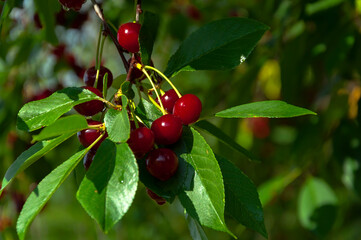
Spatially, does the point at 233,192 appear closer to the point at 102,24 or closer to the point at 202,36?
→ the point at 202,36

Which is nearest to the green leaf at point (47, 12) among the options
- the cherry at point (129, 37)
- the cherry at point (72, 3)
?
the cherry at point (72, 3)

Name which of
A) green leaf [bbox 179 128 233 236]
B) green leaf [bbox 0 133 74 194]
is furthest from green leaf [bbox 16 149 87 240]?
green leaf [bbox 179 128 233 236]

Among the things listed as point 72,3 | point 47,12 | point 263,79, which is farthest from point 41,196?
point 263,79

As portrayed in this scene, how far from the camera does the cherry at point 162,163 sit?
2.50 ft

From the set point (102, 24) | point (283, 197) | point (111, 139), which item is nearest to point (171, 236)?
point (283, 197)

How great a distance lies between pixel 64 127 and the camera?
742 millimetres

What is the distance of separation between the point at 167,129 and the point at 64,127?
0.16 metres

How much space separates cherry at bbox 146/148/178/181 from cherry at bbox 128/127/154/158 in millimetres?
18

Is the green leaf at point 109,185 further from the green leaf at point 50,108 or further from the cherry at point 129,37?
the cherry at point 129,37

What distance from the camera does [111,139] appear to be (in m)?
0.72

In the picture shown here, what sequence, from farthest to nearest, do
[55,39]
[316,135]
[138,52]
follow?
[316,135], [55,39], [138,52]

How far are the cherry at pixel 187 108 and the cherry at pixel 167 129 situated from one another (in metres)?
0.02

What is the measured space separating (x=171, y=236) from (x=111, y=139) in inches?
80.1

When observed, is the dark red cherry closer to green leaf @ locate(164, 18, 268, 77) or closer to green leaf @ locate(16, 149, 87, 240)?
green leaf @ locate(16, 149, 87, 240)
